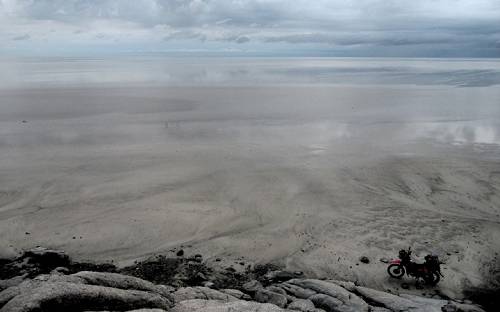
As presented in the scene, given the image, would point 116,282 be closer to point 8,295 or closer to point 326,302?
point 8,295

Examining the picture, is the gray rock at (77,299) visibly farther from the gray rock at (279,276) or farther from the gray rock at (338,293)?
the gray rock at (279,276)

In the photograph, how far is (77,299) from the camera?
9656mm

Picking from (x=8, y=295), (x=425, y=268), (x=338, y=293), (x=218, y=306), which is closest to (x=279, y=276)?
(x=338, y=293)

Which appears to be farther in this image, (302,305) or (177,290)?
(177,290)

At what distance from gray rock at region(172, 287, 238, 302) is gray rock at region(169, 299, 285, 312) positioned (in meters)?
0.61

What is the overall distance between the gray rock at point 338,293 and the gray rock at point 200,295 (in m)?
2.45

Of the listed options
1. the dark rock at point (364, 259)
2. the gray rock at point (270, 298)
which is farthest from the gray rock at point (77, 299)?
the dark rock at point (364, 259)

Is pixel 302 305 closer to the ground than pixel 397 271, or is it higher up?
higher up

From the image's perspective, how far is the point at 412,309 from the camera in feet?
→ 40.7

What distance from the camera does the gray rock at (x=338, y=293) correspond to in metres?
12.2

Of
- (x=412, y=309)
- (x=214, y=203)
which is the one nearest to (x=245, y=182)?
(x=214, y=203)

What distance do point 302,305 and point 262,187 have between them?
13378mm

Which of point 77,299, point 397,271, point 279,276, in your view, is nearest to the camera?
point 77,299

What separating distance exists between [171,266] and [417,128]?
32.4m
